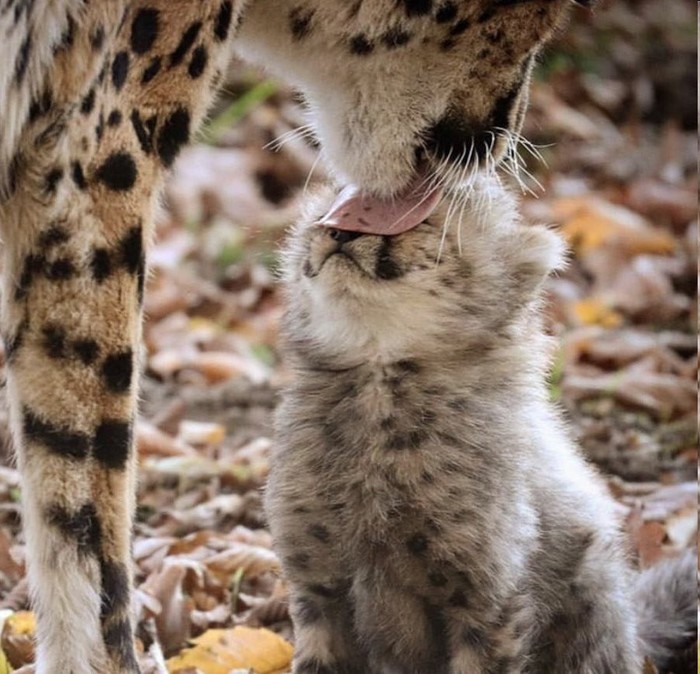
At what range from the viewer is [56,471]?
3348 millimetres

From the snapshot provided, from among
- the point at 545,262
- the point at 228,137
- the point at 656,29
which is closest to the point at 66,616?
the point at 545,262

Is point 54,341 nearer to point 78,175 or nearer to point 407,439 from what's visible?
point 78,175

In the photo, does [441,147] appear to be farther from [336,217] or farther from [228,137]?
[228,137]

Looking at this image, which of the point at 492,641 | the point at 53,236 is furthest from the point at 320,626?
the point at 53,236

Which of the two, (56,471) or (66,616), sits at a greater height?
(56,471)

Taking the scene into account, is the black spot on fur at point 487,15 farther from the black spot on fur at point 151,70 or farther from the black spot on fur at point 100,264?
the black spot on fur at point 100,264

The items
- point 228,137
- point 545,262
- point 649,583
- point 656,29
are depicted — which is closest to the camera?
point 545,262

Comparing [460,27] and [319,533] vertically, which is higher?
[460,27]

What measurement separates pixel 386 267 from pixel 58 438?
2.70 feet

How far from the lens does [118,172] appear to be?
3.22m

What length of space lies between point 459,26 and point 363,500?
113cm

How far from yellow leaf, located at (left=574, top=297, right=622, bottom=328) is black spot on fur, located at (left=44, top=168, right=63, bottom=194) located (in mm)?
4666

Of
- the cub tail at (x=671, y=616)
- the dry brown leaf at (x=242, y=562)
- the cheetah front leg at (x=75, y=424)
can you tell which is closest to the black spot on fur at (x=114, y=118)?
the cheetah front leg at (x=75, y=424)

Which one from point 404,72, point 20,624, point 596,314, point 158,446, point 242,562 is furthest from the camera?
point 596,314
